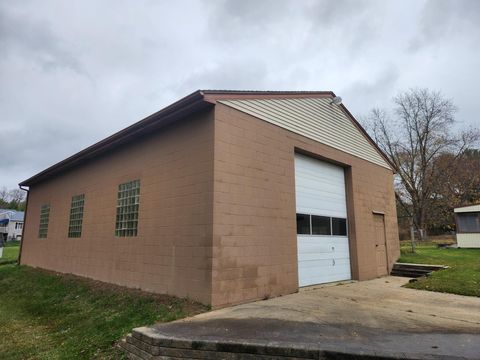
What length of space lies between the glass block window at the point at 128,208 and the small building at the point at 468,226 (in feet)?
69.4

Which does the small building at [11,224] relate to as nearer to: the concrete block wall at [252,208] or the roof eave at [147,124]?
the roof eave at [147,124]

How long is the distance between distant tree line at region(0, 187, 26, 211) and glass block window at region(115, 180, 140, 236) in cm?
8393

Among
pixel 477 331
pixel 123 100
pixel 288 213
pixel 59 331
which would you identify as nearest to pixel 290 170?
pixel 288 213

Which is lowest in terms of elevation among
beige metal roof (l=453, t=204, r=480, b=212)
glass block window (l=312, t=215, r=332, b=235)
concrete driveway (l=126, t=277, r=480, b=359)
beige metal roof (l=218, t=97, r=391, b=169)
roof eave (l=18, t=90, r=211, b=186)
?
concrete driveway (l=126, t=277, r=480, b=359)

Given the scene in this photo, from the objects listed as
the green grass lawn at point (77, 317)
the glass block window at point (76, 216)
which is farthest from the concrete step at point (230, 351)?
the glass block window at point (76, 216)

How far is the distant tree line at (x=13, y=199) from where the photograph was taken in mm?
78125

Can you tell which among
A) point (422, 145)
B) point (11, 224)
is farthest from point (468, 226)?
point (11, 224)

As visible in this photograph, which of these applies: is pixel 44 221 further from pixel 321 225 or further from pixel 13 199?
pixel 13 199

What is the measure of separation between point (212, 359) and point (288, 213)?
4.76m

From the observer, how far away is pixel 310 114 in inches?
397

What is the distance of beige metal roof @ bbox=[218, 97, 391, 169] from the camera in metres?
8.23

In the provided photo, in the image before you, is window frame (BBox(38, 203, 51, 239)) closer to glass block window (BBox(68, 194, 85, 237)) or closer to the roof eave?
glass block window (BBox(68, 194, 85, 237))

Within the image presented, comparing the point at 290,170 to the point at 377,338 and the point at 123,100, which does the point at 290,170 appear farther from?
the point at 123,100

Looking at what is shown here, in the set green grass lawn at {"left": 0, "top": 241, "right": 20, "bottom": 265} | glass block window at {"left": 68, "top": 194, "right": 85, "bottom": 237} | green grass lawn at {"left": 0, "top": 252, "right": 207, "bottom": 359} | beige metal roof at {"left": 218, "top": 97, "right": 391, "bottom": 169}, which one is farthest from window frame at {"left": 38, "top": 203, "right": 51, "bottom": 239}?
beige metal roof at {"left": 218, "top": 97, "right": 391, "bottom": 169}
